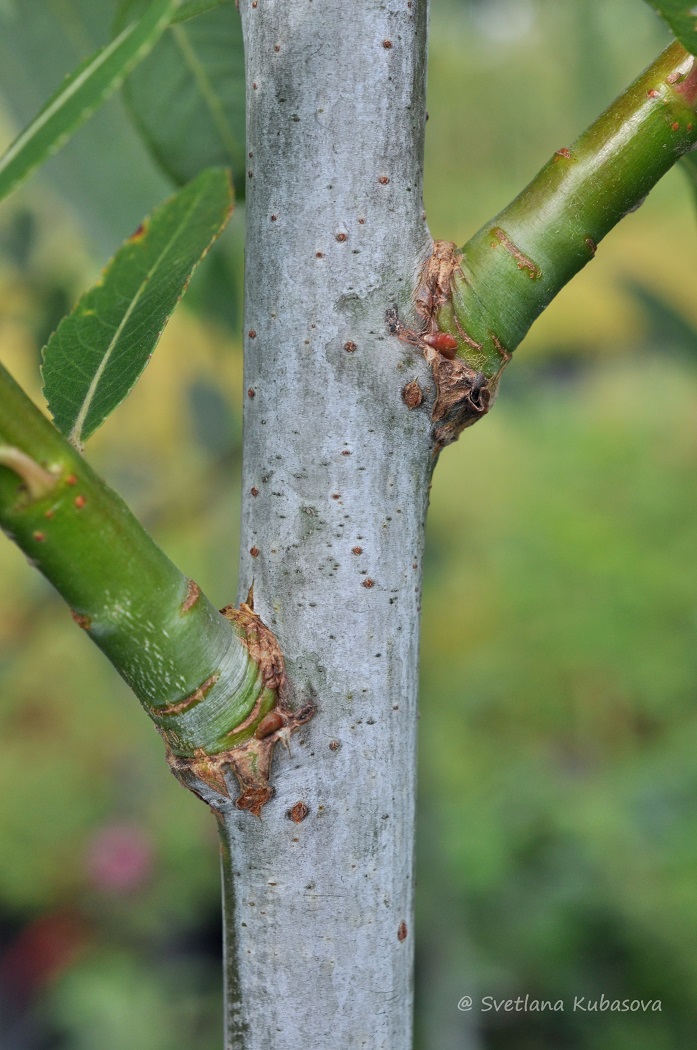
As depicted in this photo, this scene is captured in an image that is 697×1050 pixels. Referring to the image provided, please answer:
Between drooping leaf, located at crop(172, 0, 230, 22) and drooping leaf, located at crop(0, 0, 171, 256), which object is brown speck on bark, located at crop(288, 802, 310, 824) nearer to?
drooping leaf, located at crop(172, 0, 230, 22)

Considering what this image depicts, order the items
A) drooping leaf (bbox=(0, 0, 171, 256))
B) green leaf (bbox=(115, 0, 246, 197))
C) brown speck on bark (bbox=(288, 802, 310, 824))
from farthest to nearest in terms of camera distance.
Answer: drooping leaf (bbox=(0, 0, 171, 256))
green leaf (bbox=(115, 0, 246, 197))
brown speck on bark (bbox=(288, 802, 310, 824))

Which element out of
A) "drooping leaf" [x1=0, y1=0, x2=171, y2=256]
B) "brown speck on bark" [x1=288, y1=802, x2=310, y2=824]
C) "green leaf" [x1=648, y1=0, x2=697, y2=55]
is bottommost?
"brown speck on bark" [x1=288, y1=802, x2=310, y2=824]

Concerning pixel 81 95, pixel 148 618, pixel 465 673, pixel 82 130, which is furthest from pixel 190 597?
pixel 465 673

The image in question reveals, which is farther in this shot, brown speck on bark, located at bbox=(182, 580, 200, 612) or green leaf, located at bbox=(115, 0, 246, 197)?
green leaf, located at bbox=(115, 0, 246, 197)

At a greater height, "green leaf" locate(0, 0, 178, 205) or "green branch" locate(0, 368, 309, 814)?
"green leaf" locate(0, 0, 178, 205)

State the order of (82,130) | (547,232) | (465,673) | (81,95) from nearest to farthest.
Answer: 1. (81,95)
2. (547,232)
3. (82,130)
4. (465,673)

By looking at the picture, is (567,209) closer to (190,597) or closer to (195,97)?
(190,597)

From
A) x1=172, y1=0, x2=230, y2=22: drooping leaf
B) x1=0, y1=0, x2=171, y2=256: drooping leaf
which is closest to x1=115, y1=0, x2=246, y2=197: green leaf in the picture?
x1=0, y1=0, x2=171, y2=256: drooping leaf
